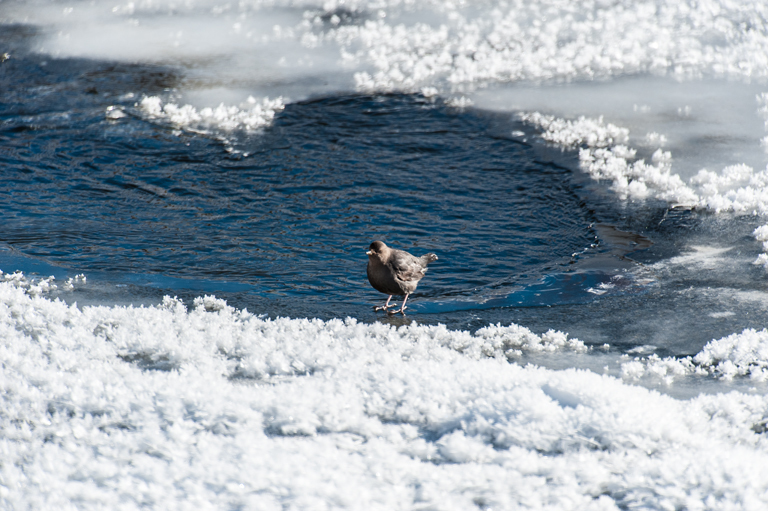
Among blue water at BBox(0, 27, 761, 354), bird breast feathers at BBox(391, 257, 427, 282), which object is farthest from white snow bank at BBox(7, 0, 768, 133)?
bird breast feathers at BBox(391, 257, 427, 282)

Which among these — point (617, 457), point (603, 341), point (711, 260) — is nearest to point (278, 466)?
Result: point (617, 457)

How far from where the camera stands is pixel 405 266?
431 cm

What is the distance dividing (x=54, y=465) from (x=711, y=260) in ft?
13.7

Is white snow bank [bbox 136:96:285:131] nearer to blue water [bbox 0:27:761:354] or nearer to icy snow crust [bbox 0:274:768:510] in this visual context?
blue water [bbox 0:27:761:354]

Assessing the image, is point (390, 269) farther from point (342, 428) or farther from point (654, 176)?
point (654, 176)

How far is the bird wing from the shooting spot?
426 centimetres

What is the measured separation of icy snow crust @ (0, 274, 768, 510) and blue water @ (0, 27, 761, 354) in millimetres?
611

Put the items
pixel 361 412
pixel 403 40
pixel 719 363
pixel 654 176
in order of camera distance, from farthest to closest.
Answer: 1. pixel 403 40
2. pixel 654 176
3. pixel 719 363
4. pixel 361 412

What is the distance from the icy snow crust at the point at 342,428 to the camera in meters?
2.65

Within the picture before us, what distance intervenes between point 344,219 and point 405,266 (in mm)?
1573

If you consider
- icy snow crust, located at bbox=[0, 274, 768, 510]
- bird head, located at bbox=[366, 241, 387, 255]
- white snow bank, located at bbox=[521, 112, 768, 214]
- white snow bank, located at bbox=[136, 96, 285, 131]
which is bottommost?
icy snow crust, located at bbox=[0, 274, 768, 510]

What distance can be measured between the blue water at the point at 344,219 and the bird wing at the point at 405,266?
0.25m

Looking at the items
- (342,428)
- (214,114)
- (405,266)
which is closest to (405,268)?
(405,266)

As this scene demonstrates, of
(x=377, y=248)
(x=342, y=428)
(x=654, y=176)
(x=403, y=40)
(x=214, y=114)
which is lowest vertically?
(x=342, y=428)
